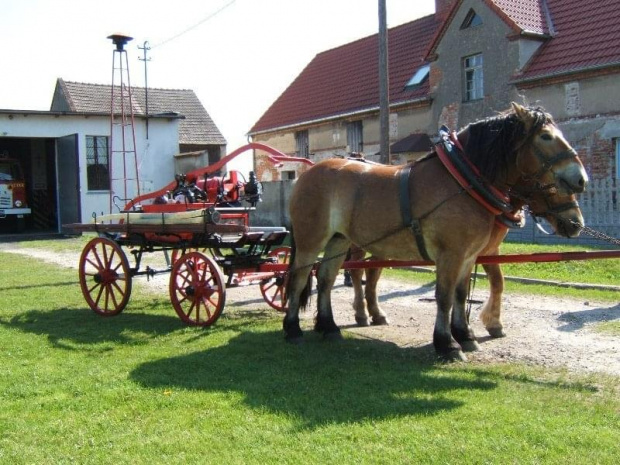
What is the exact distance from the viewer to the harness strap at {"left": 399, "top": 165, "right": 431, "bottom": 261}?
5.85 m

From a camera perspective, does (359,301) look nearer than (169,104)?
Yes

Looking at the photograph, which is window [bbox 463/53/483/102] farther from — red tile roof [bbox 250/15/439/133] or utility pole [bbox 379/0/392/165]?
utility pole [bbox 379/0/392/165]

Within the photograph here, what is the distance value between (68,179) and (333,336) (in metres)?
20.5

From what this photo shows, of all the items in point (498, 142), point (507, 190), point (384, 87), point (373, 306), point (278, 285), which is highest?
point (384, 87)

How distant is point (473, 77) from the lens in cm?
2202

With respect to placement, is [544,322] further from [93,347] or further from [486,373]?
[93,347]

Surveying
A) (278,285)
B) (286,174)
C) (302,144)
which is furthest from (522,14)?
(278,285)

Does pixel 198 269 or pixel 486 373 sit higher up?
pixel 198 269

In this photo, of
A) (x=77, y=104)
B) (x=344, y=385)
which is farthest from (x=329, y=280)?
(x=77, y=104)

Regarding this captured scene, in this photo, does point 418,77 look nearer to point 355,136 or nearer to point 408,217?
point 355,136

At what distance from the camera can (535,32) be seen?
1998 cm

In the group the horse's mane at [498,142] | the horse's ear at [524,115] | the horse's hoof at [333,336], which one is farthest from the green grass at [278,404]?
the horse's ear at [524,115]

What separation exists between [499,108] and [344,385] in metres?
17.1

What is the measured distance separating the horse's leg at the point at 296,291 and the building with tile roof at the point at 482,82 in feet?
27.3
